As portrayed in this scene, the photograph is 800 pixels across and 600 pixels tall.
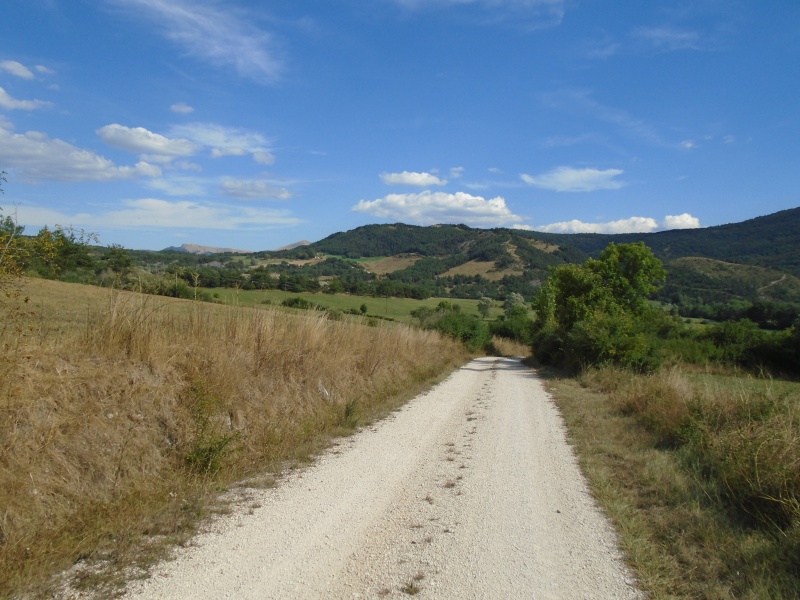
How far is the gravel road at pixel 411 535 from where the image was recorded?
3.77 meters

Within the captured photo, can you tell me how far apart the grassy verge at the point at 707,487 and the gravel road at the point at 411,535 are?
398mm

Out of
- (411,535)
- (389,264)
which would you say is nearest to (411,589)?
(411,535)

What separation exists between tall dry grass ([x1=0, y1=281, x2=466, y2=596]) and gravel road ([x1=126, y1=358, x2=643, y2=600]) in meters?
0.68

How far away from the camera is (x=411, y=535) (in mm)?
4727

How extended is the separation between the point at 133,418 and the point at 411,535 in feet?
11.7

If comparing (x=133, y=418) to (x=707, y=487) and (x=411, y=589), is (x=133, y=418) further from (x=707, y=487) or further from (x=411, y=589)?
(x=707, y=487)

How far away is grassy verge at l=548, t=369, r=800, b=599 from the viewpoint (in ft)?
13.6

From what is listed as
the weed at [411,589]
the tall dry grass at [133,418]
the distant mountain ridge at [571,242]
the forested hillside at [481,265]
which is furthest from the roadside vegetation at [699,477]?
the distant mountain ridge at [571,242]

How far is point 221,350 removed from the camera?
7961mm

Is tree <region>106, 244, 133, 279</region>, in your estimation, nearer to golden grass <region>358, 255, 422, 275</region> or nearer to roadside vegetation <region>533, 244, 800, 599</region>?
roadside vegetation <region>533, 244, 800, 599</region>

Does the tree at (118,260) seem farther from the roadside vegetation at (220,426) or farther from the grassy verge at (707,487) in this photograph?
the grassy verge at (707,487)

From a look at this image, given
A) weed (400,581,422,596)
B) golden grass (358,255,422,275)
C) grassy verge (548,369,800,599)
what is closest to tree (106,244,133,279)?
weed (400,581,422,596)

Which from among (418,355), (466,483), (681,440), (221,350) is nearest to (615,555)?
(466,483)

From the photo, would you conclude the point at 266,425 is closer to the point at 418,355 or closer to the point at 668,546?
the point at 668,546
